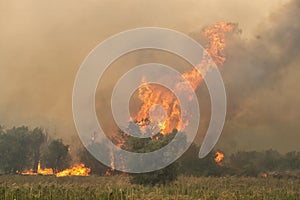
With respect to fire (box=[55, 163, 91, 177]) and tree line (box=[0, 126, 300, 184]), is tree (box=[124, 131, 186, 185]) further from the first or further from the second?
fire (box=[55, 163, 91, 177])

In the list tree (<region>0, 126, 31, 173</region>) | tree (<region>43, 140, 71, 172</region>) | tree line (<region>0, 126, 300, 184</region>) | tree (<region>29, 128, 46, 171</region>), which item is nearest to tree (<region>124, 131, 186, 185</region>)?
tree line (<region>0, 126, 300, 184</region>)

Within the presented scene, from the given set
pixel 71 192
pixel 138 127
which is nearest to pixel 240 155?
pixel 138 127

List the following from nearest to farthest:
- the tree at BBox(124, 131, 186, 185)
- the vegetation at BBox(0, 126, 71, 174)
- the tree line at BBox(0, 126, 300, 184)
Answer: the tree at BBox(124, 131, 186, 185), the tree line at BBox(0, 126, 300, 184), the vegetation at BBox(0, 126, 71, 174)

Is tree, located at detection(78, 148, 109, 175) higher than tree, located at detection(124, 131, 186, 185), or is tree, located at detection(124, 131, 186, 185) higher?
tree, located at detection(78, 148, 109, 175)

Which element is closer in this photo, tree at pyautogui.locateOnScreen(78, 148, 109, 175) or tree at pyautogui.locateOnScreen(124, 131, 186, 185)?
tree at pyautogui.locateOnScreen(124, 131, 186, 185)

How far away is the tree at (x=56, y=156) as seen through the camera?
11062 cm

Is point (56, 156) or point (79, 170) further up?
point (56, 156)

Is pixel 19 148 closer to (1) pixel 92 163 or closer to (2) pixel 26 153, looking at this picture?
(2) pixel 26 153

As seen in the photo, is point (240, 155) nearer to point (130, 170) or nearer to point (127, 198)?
point (130, 170)

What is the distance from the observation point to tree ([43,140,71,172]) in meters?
111

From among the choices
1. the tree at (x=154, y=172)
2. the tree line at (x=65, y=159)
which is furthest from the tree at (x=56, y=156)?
the tree at (x=154, y=172)

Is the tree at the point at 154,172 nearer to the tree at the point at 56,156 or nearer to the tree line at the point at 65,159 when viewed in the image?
the tree line at the point at 65,159

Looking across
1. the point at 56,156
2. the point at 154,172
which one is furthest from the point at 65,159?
the point at 154,172

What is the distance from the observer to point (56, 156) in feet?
365
